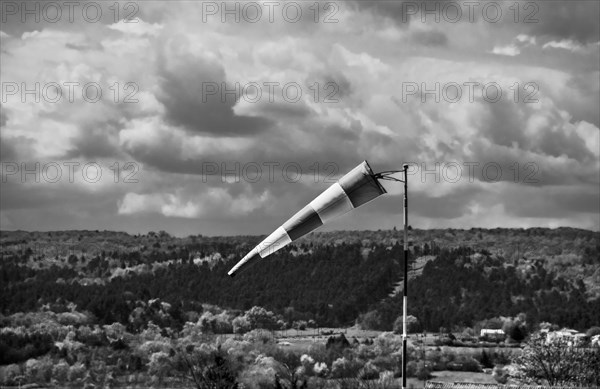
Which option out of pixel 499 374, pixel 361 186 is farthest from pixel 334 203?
pixel 499 374

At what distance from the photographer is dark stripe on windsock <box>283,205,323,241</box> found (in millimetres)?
25719

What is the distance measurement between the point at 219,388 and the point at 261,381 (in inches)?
3126

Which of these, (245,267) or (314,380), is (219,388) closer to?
(245,267)

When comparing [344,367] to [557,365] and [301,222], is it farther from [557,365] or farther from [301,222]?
[301,222]

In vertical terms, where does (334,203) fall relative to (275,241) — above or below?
above

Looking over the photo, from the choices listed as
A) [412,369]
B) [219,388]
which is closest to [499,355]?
[412,369]

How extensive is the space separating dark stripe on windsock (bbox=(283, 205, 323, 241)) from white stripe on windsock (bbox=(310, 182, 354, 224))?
0.18 meters

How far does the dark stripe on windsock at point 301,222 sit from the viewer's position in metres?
25.7

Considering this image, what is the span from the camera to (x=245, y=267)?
2562 centimetres

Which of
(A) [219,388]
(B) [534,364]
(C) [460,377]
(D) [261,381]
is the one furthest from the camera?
(C) [460,377]

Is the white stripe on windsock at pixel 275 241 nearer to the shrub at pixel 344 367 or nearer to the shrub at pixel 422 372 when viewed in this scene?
the shrub at pixel 422 372

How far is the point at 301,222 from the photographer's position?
84.5 feet

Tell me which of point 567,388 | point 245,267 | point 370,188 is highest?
point 370,188

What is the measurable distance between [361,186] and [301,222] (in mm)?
1474
